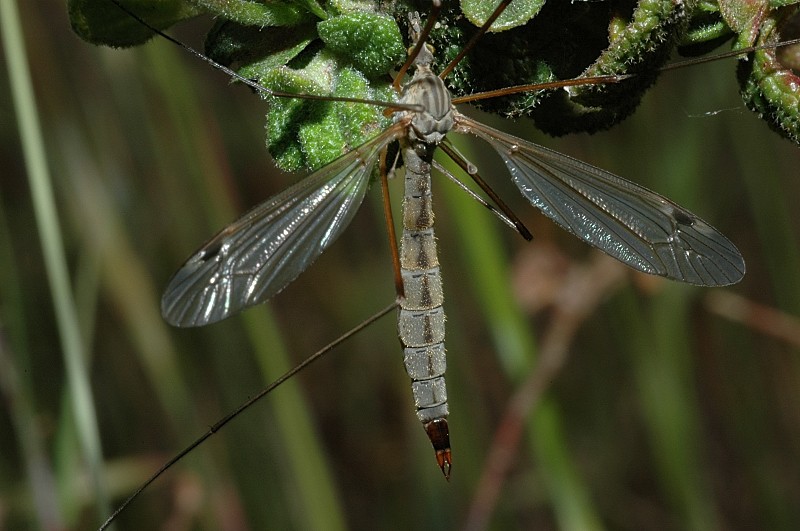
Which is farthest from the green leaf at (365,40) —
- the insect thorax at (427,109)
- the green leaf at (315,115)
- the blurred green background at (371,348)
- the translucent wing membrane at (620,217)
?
the blurred green background at (371,348)

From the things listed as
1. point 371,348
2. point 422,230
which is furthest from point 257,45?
point 371,348

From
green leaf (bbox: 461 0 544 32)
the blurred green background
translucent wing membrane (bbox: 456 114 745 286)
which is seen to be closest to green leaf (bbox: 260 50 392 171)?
green leaf (bbox: 461 0 544 32)

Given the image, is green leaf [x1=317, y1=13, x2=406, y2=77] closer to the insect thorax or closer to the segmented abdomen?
the insect thorax

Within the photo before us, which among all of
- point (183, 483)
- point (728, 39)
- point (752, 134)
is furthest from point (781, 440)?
point (728, 39)

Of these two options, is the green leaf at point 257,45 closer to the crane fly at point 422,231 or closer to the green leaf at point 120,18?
the green leaf at point 120,18

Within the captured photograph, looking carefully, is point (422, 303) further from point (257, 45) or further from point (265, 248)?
point (257, 45)
